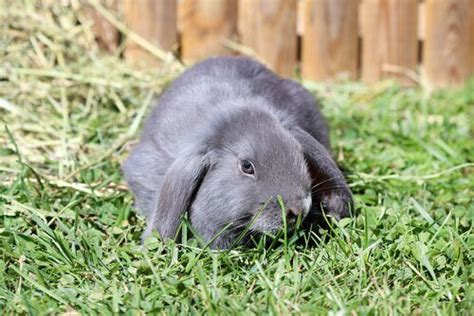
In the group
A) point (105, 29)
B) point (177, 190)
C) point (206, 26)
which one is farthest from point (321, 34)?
point (177, 190)

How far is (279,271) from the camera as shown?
2873 millimetres

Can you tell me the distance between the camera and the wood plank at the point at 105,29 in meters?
5.65

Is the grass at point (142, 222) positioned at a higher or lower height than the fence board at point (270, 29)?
lower

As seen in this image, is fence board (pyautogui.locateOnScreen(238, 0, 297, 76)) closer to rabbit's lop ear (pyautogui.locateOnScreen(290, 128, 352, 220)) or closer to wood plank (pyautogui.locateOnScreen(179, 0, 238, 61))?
wood plank (pyautogui.locateOnScreen(179, 0, 238, 61))

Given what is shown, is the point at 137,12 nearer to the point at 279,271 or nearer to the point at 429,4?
the point at 429,4

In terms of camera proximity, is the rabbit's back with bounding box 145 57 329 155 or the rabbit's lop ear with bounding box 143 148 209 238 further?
the rabbit's back with bounding box 145 57 329 155

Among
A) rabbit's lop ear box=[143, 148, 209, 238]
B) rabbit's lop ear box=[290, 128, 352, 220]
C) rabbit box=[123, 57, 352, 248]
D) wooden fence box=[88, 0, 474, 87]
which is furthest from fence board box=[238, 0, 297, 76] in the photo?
rabbit's lop ear box=[143, 148, 209, 238]

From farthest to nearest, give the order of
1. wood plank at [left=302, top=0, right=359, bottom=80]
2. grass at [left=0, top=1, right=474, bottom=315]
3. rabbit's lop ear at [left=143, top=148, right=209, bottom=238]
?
wood plank at [left=302, top=0, right=359, bottom=80]
rabbit's lop ear at [left=143, top=148, right=209, bottom=238]
grass at [left=0, top=1, right=474, bottom=315]

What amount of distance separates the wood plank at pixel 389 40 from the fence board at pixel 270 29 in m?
0.58

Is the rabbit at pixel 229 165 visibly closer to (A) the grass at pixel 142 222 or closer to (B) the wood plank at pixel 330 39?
(A) the grass at pixel 142 222

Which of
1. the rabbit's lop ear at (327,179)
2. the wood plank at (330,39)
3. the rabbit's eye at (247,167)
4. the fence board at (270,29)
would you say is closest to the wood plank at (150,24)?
the fence board at (270,29)

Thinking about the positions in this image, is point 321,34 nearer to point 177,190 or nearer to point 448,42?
point 448,42

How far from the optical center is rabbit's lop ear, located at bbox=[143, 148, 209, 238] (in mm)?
3109

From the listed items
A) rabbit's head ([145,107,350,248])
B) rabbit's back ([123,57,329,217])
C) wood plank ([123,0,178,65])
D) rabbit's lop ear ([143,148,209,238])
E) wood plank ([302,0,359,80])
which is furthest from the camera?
wood plank ([302,0,359,80])
